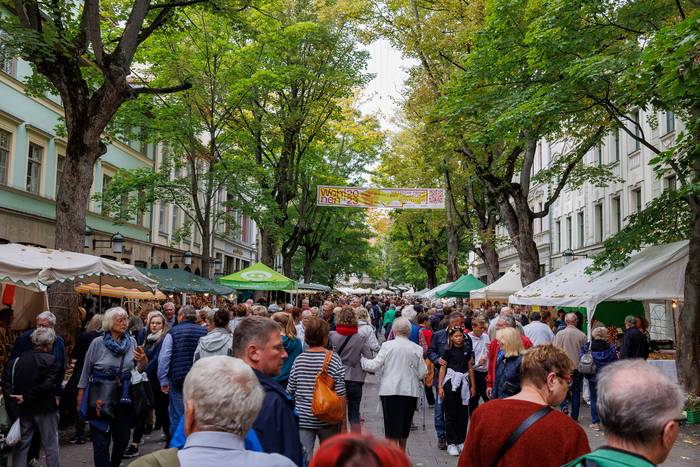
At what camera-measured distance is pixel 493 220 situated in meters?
31.9

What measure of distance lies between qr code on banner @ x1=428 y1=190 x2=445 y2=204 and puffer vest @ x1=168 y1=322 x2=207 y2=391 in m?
18.3

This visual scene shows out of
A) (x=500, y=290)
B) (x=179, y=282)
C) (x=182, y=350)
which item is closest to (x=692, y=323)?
(x=182, y=350)

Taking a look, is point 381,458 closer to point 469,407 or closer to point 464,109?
point 469,407

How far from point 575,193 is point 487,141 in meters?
23.1

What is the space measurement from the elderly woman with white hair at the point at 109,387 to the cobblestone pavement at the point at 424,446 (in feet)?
4.38

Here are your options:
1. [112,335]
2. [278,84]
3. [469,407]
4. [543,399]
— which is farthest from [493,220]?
[543,399]

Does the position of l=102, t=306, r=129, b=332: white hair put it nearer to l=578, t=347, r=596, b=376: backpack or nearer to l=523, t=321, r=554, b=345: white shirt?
l=523, t=321, r=554, b=345: white shirt

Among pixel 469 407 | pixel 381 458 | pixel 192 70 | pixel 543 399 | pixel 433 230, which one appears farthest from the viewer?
pixel 433 230

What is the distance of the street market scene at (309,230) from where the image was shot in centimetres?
354

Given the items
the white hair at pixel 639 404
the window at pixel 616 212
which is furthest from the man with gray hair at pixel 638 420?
the window at pixel 616 212

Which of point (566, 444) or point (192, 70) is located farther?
point (192, 70)

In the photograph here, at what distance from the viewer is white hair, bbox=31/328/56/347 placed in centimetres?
686

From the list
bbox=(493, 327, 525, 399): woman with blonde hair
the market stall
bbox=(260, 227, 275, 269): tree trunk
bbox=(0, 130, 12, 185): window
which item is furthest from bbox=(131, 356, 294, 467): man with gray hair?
bbox=(260, 227, 275, 269): tree trunk

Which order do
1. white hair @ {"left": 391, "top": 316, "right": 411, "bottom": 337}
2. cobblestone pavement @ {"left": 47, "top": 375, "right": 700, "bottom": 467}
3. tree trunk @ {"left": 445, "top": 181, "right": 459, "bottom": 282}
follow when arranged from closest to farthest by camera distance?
1. white hair @ {"left": 391, "top": 316, "right": 411, "bottom": 337}
2. cobblestone pavement @ {"left": 47, "top": 375, "right": 700, "bottom": 467}
3. tree trunk @ {"left": 445, "top": 181, "right": 459, "bottom": 282}
